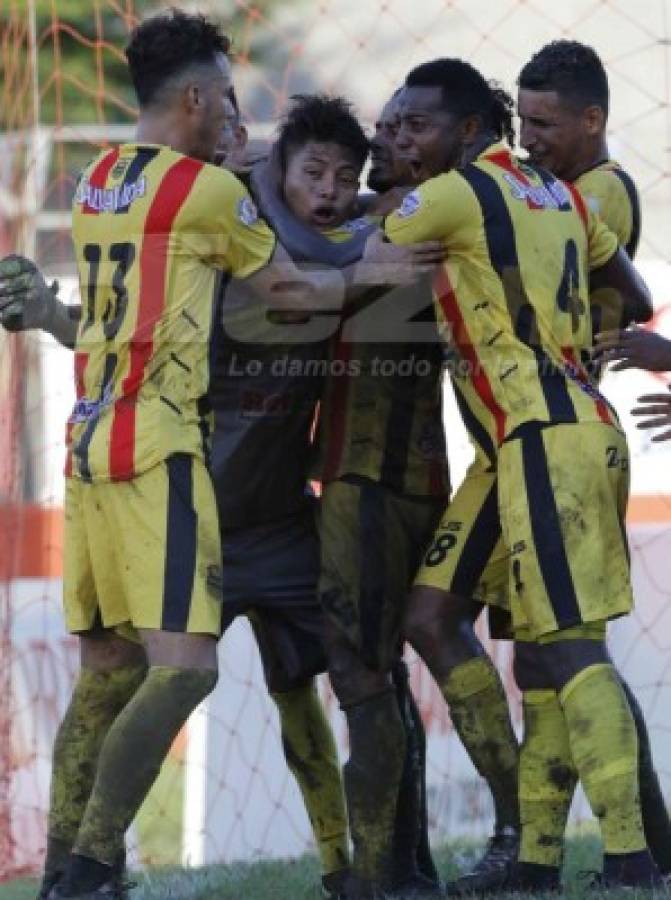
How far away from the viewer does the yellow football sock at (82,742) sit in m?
5.57

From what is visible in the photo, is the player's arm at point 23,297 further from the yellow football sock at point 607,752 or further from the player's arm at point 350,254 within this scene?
the yellow football sock at point 607,752

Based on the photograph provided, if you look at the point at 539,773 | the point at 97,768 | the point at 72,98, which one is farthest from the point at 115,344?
the point at 72,98

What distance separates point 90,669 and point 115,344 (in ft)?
2.94

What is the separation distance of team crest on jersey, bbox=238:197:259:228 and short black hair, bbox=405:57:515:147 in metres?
0.74

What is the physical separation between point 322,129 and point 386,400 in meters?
0.72

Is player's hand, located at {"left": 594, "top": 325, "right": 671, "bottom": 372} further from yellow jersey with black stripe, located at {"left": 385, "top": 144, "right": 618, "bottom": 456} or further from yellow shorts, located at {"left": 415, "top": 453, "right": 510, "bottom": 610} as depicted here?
yellow shorts, located at {"left": 415, "top": 453, "right": 510, "bottom": 610}

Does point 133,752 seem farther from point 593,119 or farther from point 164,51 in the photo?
point 593,119

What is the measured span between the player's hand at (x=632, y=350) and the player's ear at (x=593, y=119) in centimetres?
70

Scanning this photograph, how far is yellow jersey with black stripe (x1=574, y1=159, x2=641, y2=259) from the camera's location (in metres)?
5.73

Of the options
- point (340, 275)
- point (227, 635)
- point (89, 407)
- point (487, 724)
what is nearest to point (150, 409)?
point (89, 407)

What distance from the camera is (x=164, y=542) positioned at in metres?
5.10

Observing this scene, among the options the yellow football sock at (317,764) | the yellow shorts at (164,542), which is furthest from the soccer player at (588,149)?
the yellow shorts at (164,542)

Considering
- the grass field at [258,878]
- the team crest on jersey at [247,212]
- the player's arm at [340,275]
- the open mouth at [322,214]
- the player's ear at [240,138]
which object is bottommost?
the grass field at [258,878]

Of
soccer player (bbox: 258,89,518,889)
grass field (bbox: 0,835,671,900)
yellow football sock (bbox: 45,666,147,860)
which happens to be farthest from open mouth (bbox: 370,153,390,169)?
grass field (bbox: 0,835,671,900)
